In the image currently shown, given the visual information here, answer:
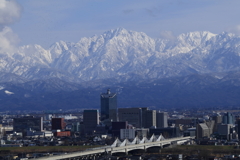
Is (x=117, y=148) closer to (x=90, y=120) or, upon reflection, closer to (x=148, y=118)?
(x=148, y=118)

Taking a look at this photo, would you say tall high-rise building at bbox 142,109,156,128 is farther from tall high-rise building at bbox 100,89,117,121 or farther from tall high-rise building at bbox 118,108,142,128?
tall high-rise building at bbox 100,89,117,121

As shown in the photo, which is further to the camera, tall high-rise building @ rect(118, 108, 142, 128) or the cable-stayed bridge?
tall high-rise building @ rect(118, 108, 142, 128)

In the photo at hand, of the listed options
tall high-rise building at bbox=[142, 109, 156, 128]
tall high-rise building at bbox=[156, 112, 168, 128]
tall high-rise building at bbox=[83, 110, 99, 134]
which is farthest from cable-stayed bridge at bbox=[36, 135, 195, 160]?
tall high-rise building at bbox=[83, 110, 99, 134]

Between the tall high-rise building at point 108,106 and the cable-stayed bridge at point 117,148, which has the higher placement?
the tall high-rise building at point 108,106

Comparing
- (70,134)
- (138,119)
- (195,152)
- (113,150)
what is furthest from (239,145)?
(138,119)

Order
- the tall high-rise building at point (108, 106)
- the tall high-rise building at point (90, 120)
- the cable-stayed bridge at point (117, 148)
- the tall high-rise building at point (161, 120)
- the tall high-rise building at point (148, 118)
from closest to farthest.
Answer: the cable-stayed bridge at point (117, 148)
the tall high-rise building at point (161, 120)
the tall high-rise building at point (148, 118)
the tall high-rise building at point (90, 120)
the tall high-rise building at point (108, 106)

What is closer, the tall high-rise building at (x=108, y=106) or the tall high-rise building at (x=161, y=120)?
the tall high-rise building at (x=161, y=120)

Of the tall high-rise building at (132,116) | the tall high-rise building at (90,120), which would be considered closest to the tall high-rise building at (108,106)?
the tall high-rise building at (132,116)

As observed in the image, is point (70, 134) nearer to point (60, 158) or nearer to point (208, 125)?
point (208, 125)

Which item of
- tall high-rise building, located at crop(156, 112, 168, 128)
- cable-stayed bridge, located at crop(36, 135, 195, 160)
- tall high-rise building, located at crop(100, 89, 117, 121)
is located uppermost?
tall high-rise building, located at crop(100, 89, 117, 121)

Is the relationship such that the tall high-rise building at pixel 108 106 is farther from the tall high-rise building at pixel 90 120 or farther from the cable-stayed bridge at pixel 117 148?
the cable-stayed bridge at pixel 117 148
